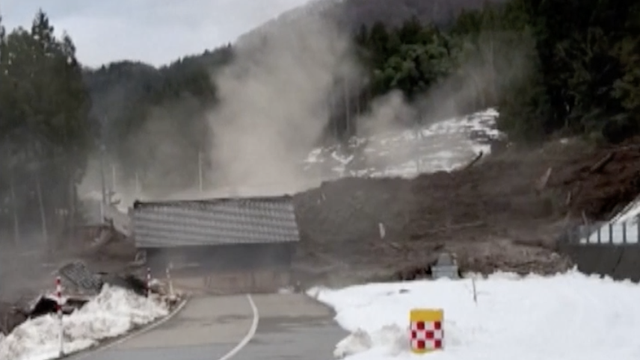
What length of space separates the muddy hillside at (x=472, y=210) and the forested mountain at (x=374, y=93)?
10.1 ft

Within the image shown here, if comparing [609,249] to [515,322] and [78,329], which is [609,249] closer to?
[515,322]

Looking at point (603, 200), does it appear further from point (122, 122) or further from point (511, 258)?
point (122, 122)

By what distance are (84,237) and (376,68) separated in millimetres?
56688

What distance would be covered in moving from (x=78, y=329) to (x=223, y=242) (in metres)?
37.7

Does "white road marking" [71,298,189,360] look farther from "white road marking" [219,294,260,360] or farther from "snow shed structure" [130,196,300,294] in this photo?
"snow shed structure" [130,196,300,294]

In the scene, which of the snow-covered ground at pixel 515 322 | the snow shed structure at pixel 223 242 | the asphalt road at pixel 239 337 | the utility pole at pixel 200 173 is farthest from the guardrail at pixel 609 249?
the utility pole at pixel 200 173

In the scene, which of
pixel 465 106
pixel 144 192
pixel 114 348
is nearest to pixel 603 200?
pixel 114 348

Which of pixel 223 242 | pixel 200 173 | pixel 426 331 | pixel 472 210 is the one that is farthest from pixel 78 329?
pixel 200 173

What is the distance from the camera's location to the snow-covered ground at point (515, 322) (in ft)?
61.3

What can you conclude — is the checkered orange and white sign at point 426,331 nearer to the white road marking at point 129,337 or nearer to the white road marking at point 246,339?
the white road marking at point 246,339

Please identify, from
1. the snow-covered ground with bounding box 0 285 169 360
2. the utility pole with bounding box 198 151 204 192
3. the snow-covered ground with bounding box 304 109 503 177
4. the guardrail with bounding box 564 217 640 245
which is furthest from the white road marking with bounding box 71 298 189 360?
the utility pole with bounding box 198 151 204 192

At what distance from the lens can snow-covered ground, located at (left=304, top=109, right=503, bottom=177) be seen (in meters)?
112

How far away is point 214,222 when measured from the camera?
226 feet

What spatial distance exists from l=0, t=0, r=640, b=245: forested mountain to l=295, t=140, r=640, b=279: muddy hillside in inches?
122
